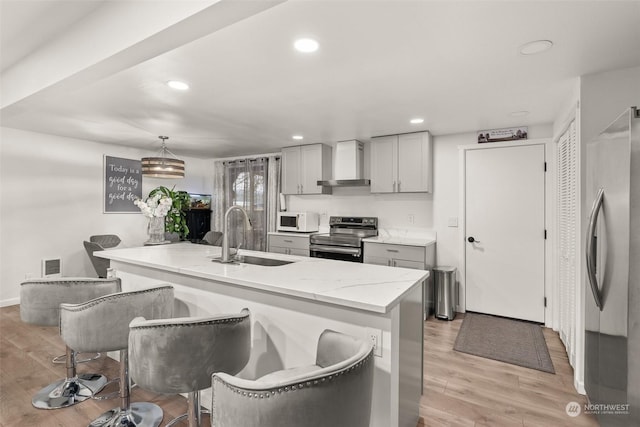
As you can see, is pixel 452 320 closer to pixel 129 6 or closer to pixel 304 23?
pixel 304 23

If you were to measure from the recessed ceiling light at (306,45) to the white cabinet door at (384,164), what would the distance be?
250cm

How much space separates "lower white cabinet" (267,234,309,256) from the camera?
4.87 metres

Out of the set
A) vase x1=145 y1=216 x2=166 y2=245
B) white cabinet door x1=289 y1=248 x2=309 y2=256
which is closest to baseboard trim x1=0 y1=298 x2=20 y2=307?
vase x1=145 y1=216 x2=166 y2=245

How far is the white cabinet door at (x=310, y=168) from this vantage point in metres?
4.95

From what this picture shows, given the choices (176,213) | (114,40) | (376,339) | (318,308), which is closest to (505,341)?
(376,339)

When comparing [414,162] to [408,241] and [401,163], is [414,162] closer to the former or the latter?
[401,163]

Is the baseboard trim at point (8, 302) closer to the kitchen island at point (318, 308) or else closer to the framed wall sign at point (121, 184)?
the framed wall sign at point (121, 184)

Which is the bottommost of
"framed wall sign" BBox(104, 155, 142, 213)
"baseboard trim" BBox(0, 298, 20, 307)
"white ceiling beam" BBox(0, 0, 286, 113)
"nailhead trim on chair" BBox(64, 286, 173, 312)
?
"baseboard trim" BBox(0, 298, 20, 307)

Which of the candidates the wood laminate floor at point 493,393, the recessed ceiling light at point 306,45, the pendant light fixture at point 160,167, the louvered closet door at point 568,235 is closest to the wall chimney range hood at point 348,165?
the pendant light fixture at point 160,167

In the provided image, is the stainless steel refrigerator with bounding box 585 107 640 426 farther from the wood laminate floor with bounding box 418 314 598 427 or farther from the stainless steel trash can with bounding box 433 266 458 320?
the stainless steel trash can with bounding box 433 266 458 320

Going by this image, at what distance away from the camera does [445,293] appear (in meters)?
3.86

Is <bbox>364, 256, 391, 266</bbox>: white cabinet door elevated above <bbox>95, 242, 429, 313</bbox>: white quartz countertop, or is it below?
below

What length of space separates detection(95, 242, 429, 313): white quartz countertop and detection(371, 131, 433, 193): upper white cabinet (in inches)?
89.6

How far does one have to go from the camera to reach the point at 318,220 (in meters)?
5.31
